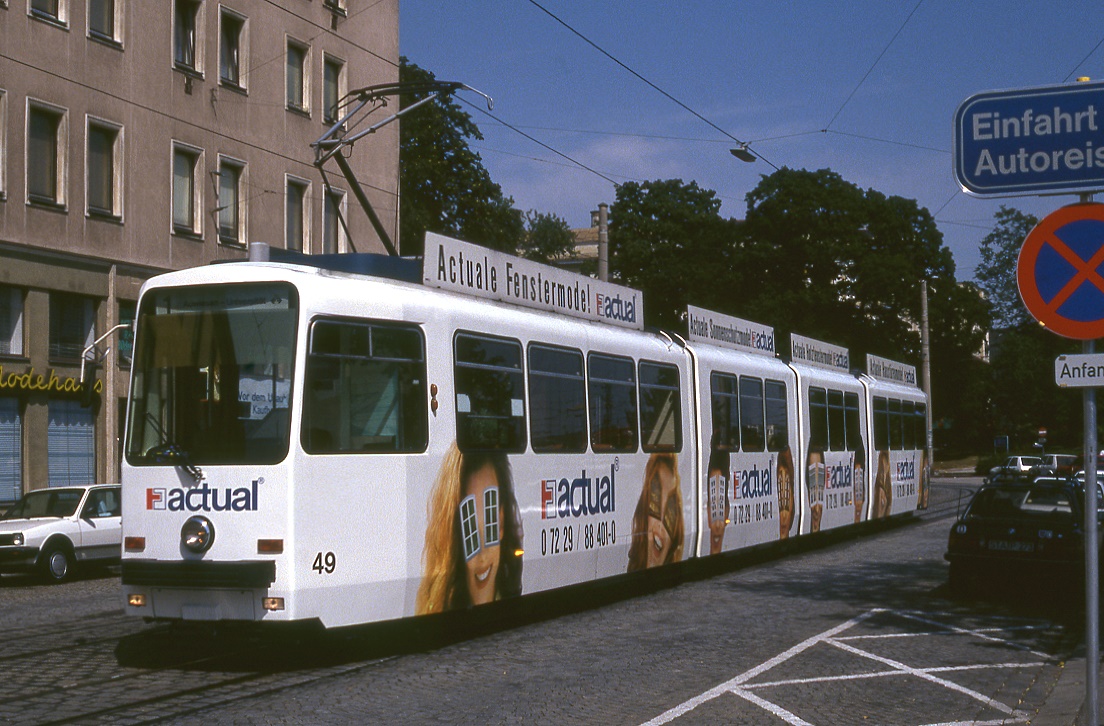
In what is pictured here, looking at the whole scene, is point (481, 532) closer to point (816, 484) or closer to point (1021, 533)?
point (1021, 533)

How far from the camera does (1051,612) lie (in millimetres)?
14500

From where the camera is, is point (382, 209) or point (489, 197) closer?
point (382, 209)

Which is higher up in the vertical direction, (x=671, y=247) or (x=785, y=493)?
(x=671, y=247)

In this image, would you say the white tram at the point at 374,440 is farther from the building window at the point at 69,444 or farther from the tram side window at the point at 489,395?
the building window at the point at 69,444

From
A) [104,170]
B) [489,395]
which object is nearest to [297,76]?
[104,170]

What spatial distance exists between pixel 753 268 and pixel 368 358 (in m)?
52.3

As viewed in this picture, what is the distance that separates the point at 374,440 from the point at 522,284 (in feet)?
10.7

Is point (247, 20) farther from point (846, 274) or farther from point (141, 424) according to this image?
point (846, 274)

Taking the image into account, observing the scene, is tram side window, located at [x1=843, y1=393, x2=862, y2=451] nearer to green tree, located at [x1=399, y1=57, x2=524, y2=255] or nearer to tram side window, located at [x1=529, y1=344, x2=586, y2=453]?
tram side window, located at [x1=529, y1=344, x2=586, y2=453]

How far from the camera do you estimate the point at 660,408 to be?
626 inches

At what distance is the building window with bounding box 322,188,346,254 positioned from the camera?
3669 centimetres

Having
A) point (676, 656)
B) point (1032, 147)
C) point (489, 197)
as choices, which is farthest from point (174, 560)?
point (489, 197)

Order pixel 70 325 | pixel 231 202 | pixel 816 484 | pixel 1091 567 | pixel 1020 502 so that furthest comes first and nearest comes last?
pixel 231 202, pixel 70 325, pixel 816 484, pixel 1020 502, pixel 1091 567

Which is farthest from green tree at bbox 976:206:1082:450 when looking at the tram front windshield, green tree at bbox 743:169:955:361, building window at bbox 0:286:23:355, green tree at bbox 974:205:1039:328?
the tram front windshield
